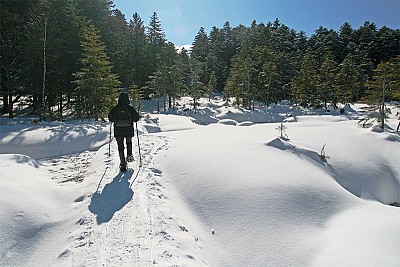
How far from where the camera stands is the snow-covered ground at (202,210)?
412cm

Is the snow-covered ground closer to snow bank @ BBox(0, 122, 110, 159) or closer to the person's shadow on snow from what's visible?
the person's shadow on snow

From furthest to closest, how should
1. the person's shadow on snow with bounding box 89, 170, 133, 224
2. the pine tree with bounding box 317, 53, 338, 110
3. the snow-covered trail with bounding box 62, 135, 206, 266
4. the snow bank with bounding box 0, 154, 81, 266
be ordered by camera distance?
the pine tree with bounding box 317, 53, 338, 110, the person's shadow on snow with bounding box 89, 170, 133, 224, the snow bank with bounding box 0, 154, 81, 266, the snow-covered trail with bounding box 62, 135, 206, 266

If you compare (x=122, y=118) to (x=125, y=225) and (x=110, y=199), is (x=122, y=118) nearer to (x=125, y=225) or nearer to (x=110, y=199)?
(x=110, y=199)

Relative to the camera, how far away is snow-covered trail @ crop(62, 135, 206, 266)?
3.79 m

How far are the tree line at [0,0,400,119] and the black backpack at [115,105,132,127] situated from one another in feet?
46.4

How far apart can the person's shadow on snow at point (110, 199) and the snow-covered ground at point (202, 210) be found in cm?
4

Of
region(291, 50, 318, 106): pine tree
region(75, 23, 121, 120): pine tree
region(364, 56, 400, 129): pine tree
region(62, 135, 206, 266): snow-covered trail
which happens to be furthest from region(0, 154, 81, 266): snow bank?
region(291, 50, 318, 106): pine tree

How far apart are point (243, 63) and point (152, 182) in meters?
37.3

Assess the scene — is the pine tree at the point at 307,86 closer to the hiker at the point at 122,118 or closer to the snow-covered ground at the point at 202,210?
the snow-covered ground at the point at 202,210

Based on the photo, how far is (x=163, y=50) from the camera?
4353 cm

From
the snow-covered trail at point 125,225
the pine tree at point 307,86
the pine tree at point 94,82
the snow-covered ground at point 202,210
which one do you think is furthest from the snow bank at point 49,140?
the pine tree at point 307,86

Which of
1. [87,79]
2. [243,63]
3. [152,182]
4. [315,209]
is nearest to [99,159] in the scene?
[152,182]

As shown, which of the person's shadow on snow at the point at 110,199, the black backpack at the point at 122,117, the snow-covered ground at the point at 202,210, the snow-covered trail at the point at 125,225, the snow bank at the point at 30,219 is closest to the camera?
the snow-covered trail at the point at 125,225

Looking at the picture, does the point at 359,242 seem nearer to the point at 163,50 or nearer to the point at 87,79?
the point at 87,79
